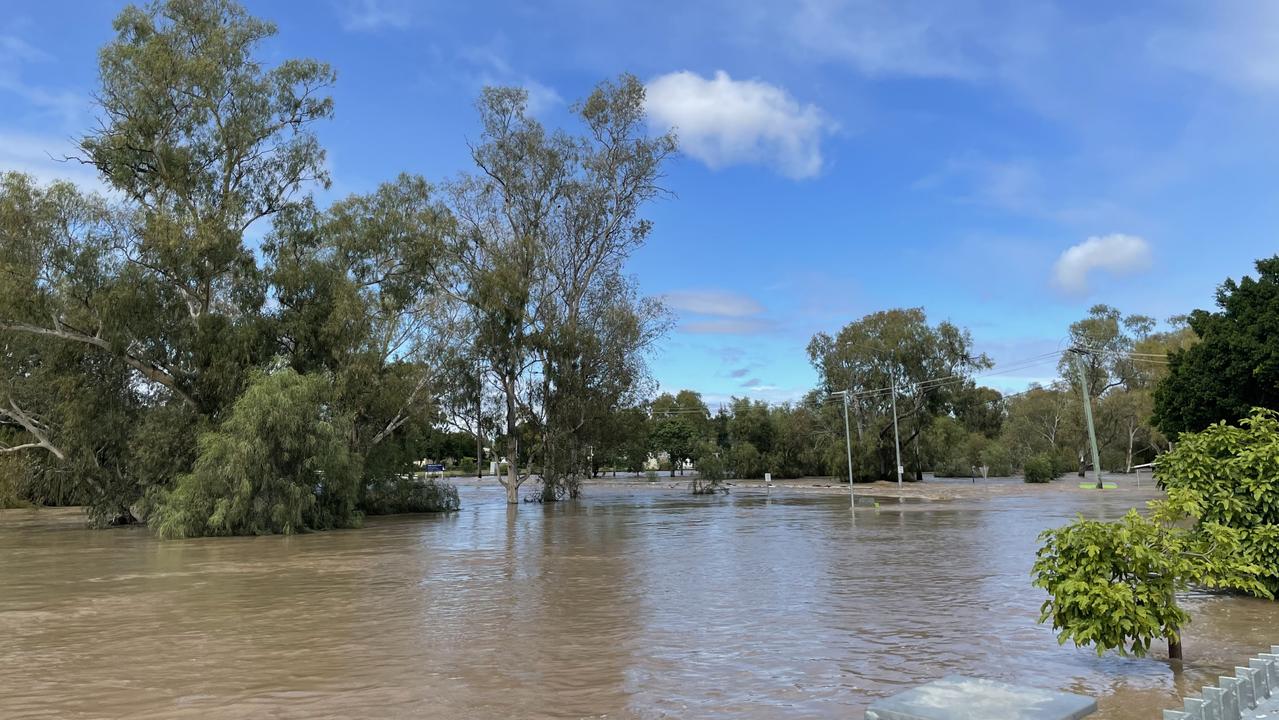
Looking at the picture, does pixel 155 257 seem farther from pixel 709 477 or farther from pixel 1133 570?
pixel 709 477

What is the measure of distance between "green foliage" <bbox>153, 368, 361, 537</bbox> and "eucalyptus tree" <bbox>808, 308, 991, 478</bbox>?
1792 inches

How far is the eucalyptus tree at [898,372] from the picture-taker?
63188 mm

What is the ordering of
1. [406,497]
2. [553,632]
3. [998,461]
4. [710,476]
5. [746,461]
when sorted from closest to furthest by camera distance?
[553,632] → [406,497] → [710,476] → [998,461] → [746,461]

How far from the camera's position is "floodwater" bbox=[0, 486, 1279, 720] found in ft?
23.5

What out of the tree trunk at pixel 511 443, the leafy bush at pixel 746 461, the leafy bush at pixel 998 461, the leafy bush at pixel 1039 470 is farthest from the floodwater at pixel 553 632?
the leafy bush at pixel 746 461

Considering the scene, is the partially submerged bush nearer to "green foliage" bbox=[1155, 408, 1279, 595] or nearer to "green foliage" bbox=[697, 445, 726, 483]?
"green foliage" bbox=[697, 445, 726, 483]

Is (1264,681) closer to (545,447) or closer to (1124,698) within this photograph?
(1124,698)

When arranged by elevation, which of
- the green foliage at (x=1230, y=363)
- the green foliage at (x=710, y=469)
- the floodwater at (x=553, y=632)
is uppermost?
the green foliage at (x=1230, y=363)

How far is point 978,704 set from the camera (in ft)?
11.6

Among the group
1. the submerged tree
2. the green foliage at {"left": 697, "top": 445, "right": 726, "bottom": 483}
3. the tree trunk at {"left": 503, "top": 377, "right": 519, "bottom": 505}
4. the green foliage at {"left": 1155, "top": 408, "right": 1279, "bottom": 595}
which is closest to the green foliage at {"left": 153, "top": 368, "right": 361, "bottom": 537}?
the tree trunk at {"left": 503, "top": 377, "right": 519, "bottom": 505}

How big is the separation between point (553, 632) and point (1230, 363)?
26603 mm

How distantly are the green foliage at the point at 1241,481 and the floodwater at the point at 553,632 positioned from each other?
0.91 m

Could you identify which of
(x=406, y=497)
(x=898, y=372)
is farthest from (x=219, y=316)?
(x=898, y=372)

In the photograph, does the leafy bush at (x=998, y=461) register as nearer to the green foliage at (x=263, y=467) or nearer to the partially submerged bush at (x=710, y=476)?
the partially submerged bush at (x=710, y=476)
